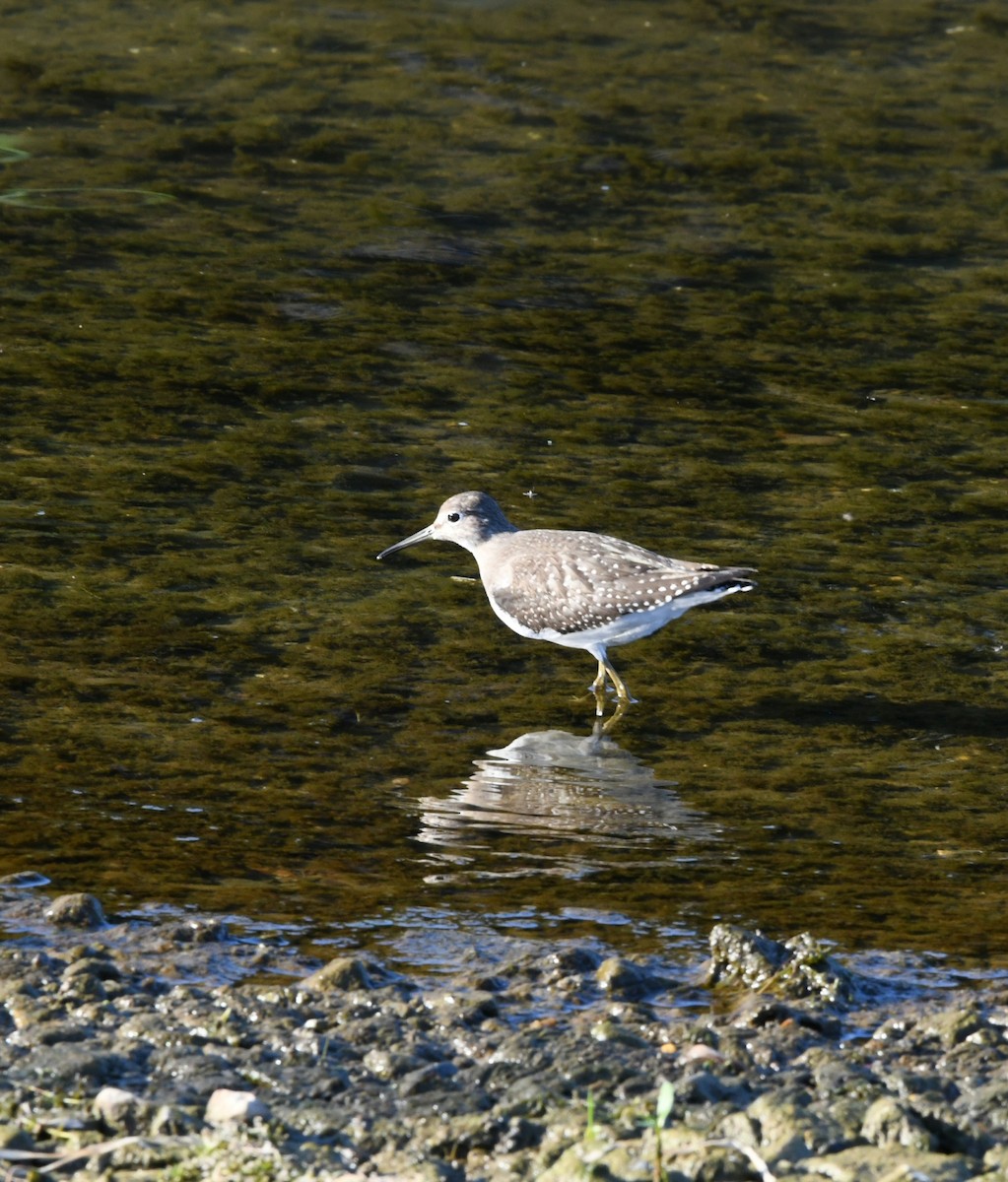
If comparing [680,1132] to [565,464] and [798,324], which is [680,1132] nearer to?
[565,464]

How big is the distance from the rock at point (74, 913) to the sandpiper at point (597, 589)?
2815 millimetres

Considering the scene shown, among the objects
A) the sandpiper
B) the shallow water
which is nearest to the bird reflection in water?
the shallow water

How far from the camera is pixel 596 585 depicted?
8539 millimetres

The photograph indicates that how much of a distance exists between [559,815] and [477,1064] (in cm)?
213

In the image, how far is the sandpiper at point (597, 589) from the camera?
8.34m

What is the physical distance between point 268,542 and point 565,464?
194 centimetres

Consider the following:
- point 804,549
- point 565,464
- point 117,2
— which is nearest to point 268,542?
point 565,464

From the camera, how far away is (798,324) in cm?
1285

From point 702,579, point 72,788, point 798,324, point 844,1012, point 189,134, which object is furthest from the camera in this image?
point 189,134

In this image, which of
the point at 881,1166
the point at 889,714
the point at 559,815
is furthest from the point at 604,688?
the point at 881,1166

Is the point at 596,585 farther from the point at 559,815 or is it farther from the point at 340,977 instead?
the point at 340,977

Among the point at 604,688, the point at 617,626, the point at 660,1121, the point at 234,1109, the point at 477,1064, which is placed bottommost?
the point at 604,688

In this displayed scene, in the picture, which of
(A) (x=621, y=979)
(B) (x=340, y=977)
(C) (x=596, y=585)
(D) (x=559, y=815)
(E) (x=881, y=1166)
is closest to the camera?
(E) (x=881, y=1166)

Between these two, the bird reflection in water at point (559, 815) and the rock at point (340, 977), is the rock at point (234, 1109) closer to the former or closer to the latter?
the rock at point (340, 977)
